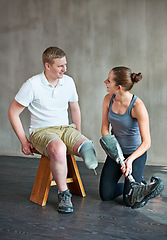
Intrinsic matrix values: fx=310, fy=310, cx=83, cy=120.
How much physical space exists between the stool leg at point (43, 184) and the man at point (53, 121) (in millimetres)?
111

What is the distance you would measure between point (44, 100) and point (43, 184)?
0.65 m

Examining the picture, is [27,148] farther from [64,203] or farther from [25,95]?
[64,203]

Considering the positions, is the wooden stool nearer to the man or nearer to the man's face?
the man

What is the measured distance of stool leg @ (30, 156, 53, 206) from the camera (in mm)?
2322

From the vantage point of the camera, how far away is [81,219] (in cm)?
207

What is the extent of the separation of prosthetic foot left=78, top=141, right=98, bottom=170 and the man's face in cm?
59

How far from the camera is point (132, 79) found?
2238 mm

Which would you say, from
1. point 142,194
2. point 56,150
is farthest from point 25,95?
point 142,194

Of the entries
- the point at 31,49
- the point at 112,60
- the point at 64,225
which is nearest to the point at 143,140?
the point at 64,225

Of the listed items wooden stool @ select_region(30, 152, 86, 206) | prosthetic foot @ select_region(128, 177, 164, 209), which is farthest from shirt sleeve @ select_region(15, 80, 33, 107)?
prosthetic foot @ select_region(128, 177, 164, 209)

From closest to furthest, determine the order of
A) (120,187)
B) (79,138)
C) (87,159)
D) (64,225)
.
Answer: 1. (64,225)
2. (87,159)
3. (79,138)
4. (120,187)

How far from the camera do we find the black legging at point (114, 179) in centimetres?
235

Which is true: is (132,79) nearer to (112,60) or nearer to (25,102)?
(25,102)

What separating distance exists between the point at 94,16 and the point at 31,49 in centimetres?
96
